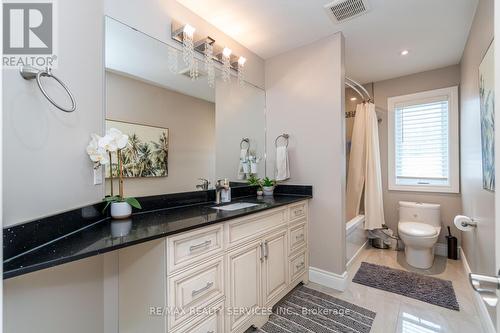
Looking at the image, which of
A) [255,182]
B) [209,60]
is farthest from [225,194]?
[209,60]

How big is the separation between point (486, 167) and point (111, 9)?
2647 mm

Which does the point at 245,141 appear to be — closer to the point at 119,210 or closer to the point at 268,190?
the point at 268,190

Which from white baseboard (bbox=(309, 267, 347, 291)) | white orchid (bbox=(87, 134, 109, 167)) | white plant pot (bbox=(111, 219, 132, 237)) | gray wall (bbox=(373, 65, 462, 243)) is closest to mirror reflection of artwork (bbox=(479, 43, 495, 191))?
white baseboard (bbox=(309, 267, 347, 291))

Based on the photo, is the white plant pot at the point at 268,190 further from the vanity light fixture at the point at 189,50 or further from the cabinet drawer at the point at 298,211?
the vanity light fixture at the point at 189,50

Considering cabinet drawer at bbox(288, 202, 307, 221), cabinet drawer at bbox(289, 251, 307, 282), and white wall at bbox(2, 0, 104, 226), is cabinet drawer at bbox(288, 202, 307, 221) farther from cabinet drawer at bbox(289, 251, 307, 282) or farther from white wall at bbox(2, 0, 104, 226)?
white wall at bbox(2, 0, 104, 226)

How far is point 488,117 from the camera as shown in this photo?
4.78 feet

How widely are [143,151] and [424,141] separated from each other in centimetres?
344

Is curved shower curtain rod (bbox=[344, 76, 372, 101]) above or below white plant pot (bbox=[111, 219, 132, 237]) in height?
above

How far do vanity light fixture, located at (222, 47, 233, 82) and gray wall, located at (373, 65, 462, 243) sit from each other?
2.38 metres

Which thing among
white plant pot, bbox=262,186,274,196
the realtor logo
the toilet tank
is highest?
the realtor logo

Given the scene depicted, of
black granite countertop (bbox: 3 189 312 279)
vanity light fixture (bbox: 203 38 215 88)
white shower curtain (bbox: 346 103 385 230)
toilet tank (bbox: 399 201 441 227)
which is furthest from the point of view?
white shower curtain (bbox: 346 103 385 230)

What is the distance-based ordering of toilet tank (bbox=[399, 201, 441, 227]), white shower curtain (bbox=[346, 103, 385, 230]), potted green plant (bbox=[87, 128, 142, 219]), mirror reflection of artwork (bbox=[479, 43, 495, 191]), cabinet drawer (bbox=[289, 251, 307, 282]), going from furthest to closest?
white shower curtain (bbox=[346, 103, 385, 230]) < toilet tank (bbox=[399, 201, 441, 227]) < cabinet drawer (bbox=[289, 251, 307, 282]) < mirror reflection of artwork (bbox=[479, 43, 495, 191]) < potted green plant (bbox=[87, 128, 142, 219])

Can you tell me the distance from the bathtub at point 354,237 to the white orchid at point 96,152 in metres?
2.25

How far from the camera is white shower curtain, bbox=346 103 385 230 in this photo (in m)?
2.99
